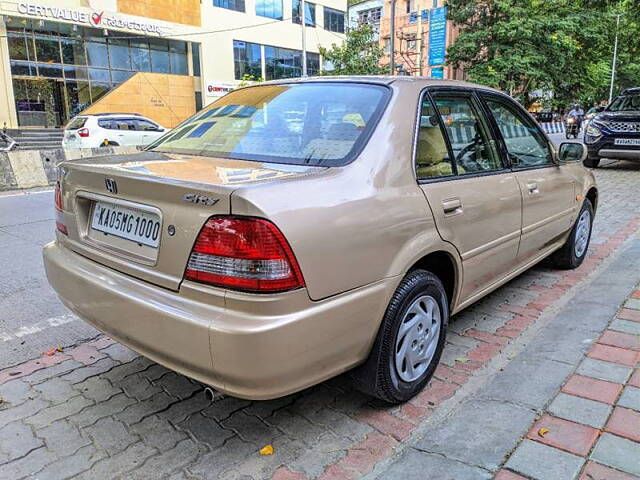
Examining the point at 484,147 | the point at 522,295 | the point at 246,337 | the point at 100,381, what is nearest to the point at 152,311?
the point at 246,337

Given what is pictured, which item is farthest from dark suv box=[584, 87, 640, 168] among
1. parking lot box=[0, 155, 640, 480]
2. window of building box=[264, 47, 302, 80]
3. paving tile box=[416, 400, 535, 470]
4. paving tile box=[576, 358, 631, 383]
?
window of building box=[264, 47, 302, 80]

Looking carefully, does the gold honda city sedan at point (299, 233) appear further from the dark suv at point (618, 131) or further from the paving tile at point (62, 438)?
the dark suv at point (618, 131)

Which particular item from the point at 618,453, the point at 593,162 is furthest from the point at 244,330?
the point at 593,162

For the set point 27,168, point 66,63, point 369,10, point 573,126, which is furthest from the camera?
point 369,10

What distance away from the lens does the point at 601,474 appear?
205 centimetres

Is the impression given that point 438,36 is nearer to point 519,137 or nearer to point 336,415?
point 519,137

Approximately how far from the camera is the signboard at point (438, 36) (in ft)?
91.0

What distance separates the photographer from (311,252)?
1.99 metres

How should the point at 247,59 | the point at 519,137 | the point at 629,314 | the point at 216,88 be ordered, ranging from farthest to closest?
1. the point at 247,59
2. the point at 216,88
3. the point at 519,137
4. the point at 629,314

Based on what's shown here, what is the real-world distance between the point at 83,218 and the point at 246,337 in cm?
128

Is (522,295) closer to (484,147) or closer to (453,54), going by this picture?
(484,147)

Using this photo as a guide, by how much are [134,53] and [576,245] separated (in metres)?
28.3

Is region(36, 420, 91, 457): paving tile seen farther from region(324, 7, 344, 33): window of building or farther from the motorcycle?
region(324, 7, 344, 33): window of building

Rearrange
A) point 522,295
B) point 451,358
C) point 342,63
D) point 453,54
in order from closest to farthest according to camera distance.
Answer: point 451,358
point 522,295
point 342,63
point 453,54
